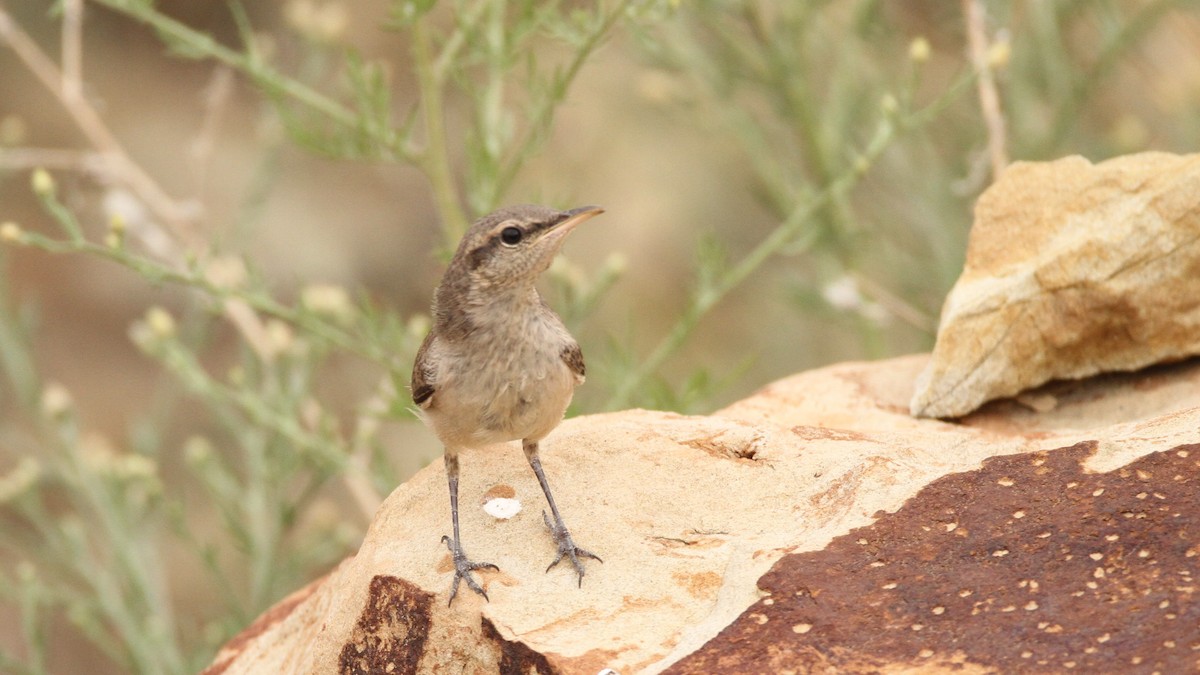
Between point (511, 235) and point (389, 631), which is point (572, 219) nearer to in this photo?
point (511, 235)

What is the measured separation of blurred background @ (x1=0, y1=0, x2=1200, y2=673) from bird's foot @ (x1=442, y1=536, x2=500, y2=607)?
176 centimetres

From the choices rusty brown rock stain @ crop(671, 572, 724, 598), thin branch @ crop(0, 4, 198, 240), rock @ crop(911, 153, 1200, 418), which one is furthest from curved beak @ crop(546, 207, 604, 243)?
thin branch @ crop(0, 4, 198, 240)

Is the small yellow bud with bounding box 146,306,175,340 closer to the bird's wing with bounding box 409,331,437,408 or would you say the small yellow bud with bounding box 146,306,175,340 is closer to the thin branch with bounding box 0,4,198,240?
the thin branch with bounding box 0,4,198,240

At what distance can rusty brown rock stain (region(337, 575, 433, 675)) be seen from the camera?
11.4ft

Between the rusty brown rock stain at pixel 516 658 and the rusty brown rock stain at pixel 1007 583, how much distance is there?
349 millimetres

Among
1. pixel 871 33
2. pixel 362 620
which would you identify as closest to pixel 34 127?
pixel 871 33

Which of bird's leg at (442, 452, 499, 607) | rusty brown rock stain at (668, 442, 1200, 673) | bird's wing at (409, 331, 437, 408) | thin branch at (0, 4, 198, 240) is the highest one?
thin branch at (0, 4, 198, 240)

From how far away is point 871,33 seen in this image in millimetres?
7184

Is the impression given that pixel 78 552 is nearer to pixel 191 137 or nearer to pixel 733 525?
pixel 733 525

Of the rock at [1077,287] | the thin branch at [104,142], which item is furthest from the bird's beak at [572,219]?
the thin branch at [104,142]

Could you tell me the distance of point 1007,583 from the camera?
10.1 ft

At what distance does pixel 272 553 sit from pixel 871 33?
4203 millimetres

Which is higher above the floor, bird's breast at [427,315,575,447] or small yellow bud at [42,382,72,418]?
small yellow bud at [42,382,72,418]

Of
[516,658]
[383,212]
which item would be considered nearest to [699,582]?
[516,658]
